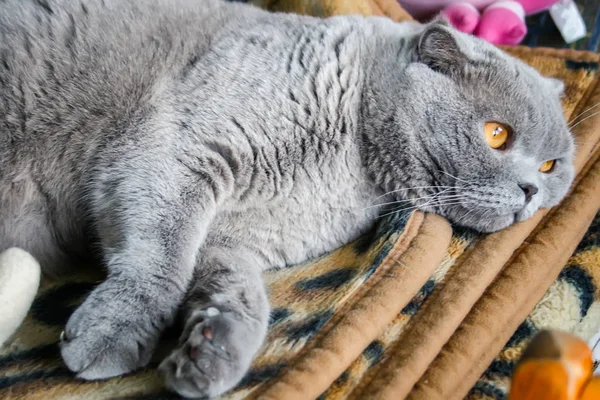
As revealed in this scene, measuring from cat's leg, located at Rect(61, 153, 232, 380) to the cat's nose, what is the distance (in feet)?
1.93

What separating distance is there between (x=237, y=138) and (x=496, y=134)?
52 centimetres

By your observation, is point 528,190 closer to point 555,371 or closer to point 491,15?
point 555,371

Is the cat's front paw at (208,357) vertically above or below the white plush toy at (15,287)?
above

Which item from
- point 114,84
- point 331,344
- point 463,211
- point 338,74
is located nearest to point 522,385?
point 331,344

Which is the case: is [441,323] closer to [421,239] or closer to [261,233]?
[421,239]

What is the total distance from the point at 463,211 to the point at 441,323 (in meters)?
0.29

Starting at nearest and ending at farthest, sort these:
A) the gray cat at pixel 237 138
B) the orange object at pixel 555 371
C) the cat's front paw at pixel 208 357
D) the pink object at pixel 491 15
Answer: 1. the orange object at pixel 555 371
2. the cat's front paw at pixel 208 357
3. the gray cat at pixel 237 138
4. the pink object at pixel 491 15

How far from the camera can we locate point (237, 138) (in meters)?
1.04

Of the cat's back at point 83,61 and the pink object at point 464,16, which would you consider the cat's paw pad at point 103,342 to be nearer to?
the cat's back at point 83,61

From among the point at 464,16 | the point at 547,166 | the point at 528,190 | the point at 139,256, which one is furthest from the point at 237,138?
the point at 464,16

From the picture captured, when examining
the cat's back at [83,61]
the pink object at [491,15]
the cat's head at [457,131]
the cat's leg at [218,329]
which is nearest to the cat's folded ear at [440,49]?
the cat's head at [457,131]

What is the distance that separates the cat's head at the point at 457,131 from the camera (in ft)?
3.56

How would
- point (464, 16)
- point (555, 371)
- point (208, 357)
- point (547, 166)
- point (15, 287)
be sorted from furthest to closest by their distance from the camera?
point (464, 16) < point (547, 166) < point (15, 287) < point (208, 357) < point (555, 371)

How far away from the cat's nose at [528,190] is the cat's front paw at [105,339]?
0.75 meters
